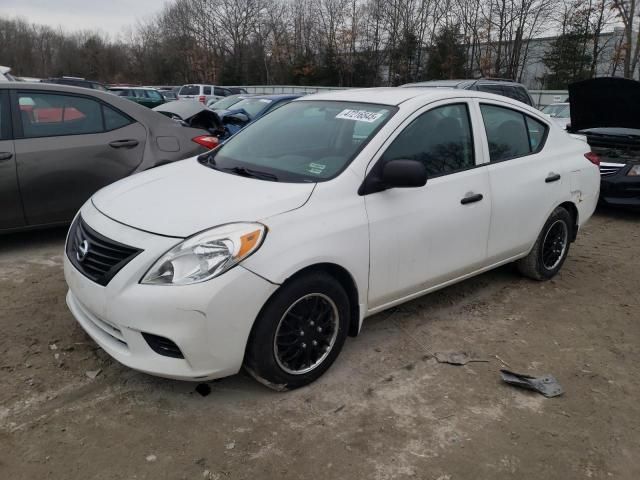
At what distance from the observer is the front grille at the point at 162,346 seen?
2.62m

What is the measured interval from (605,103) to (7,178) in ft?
24.0

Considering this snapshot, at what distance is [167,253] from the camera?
2.61 metres

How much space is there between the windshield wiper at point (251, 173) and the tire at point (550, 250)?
8.33ft

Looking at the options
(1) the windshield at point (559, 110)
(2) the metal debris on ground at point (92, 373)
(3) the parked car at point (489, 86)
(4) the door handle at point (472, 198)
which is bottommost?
(2) the metal debris on ground at point (92, 373)

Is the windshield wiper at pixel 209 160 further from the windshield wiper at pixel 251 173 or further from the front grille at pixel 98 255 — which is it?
the front grille at pixel 98 255

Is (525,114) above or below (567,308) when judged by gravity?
above

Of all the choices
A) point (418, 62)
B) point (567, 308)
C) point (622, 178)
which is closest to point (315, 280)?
point (567, 308)

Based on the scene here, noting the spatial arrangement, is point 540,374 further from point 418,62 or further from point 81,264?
point 418,62

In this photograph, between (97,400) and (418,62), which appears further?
(418,62)

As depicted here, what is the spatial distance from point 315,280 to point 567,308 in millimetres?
2525

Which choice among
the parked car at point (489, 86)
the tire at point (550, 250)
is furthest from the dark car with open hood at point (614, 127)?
the tire at point (550, 250)

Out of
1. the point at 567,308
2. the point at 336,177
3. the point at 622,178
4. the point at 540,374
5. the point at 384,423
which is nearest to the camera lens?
the point at 384,423

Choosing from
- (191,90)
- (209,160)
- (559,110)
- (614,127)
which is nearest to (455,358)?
(209,160)

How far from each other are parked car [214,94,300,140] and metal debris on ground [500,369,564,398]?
21.8 feet
